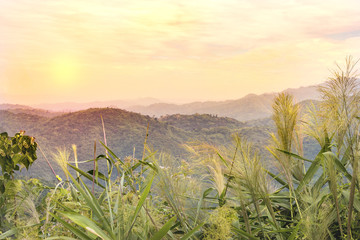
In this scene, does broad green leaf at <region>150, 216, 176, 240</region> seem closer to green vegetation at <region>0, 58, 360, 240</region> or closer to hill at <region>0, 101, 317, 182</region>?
green vegetation at <region>0, 58, 360, 240</region>

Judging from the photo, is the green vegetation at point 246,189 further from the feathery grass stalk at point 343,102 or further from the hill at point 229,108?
the hill at point 229,108

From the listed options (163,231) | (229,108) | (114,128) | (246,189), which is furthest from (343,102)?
(229,108)

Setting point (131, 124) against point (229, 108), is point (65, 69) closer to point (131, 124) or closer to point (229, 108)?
point (131, 124)

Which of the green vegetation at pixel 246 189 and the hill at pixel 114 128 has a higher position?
the green vegetation at pixel 246 189

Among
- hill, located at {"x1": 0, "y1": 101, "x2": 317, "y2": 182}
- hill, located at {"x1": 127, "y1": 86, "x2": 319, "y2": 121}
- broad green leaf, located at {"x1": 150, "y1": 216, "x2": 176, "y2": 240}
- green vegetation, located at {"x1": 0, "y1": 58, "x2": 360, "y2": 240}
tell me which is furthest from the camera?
hill, located at {"x1": 127, "y1": 86, "x2": 319, "y2": 121}

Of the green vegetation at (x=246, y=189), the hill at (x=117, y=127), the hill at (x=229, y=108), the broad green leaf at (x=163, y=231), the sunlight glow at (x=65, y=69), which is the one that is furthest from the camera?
the hill at (x=229, y=108)

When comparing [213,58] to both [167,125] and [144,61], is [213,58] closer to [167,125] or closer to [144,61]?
[144,61]

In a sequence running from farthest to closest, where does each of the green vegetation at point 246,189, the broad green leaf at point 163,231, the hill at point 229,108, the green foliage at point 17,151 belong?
the hill at point 229,108 → the green foliage at point 17,151 → the green vegetation at point 246,189 → the broad green leaf at point 163,231

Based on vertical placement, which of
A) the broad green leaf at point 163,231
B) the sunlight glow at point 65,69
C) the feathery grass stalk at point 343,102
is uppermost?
the sunlight glow at point 65,69

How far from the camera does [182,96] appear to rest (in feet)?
26.6

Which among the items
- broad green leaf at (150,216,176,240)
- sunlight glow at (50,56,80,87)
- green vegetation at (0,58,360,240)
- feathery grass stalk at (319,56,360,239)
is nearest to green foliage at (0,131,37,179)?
green vegetation at (0,58,360,240)

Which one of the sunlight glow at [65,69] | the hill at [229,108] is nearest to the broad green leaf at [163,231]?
the sunlight glow at [65,69]

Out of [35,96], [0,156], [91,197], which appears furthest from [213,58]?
[91,197]

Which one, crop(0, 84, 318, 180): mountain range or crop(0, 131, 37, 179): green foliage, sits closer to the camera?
crop(0, 131, 37, 179): green foliage
